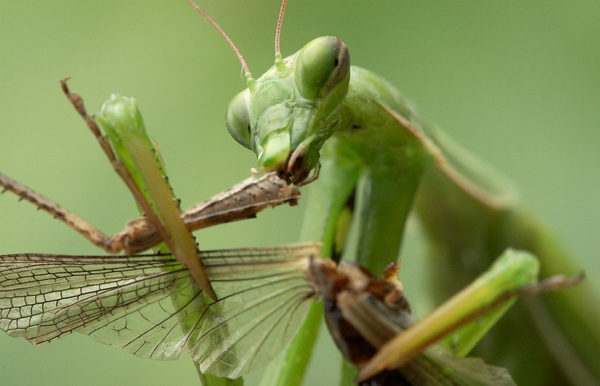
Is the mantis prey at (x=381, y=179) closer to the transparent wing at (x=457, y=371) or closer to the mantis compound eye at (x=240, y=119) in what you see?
the mantis compound eye at (x=240, y=119)

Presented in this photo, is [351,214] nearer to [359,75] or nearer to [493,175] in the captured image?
[359,75]

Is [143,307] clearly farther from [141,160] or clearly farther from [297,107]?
[297,107]

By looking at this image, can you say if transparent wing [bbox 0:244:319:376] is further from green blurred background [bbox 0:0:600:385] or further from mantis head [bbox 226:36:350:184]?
green blurred background [bbox 0:0:600:385]

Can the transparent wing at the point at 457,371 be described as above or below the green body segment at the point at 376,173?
below

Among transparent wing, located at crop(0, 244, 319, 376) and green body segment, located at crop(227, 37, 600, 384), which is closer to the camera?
transparent wing, located at crop(0, 244, 319, 376)

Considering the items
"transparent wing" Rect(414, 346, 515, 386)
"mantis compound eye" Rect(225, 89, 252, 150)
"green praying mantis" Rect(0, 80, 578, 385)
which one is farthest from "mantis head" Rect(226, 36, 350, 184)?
"transparent wing" Rect(414, 346, 515, 386)

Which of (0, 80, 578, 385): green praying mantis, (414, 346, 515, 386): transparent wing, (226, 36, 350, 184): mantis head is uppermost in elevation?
(226, 36, 350, 184): mantis head

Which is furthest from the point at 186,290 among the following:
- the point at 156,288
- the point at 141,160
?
the point at 141,160

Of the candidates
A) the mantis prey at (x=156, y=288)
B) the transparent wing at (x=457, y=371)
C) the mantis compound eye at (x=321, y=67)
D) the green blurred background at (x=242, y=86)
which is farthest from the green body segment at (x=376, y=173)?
the green blurred background at (x=242, y=86)
